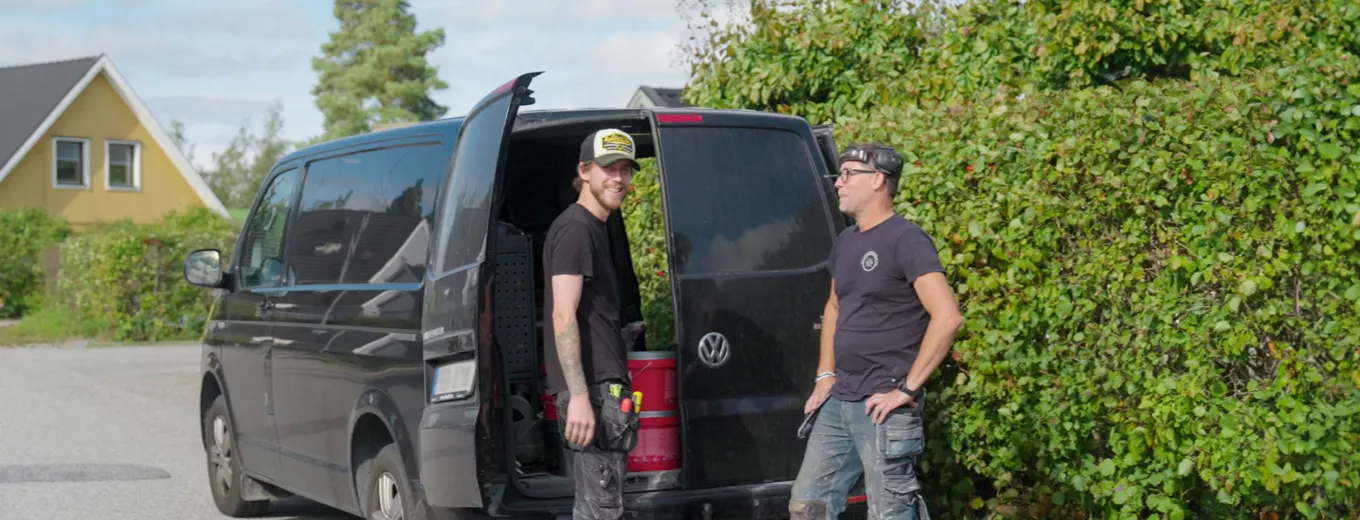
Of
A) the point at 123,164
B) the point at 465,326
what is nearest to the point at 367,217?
the point at 465,326

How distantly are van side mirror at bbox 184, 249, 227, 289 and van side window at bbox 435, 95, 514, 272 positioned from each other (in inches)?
105

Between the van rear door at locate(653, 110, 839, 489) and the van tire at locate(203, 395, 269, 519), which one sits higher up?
the van rear door at locate(653, 110, 839, 489)

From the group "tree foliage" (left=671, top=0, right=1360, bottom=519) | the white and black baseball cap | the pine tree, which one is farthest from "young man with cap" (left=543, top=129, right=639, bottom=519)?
the pine tree

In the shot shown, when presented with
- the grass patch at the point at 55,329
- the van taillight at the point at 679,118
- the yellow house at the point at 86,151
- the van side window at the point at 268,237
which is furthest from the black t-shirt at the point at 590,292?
the yellow house at the point at 86,151

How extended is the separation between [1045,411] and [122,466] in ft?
22.2

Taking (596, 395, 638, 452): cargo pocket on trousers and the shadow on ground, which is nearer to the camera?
(596, 395, 638, 452): cargo pocket on trousers

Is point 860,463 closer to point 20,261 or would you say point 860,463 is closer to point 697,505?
point 697,505

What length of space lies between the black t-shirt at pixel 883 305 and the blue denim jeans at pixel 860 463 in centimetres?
12

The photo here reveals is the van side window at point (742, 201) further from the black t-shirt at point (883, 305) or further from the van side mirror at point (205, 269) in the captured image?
the van side mirror at point (205, 269)

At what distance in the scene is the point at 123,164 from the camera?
1698 inches

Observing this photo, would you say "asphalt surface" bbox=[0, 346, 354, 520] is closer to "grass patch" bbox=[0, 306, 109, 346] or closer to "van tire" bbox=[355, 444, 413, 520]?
"van tire" bbox=[355, 444, 413, 520]

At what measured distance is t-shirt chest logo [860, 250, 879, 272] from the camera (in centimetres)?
511

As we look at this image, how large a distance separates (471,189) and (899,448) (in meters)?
1.72

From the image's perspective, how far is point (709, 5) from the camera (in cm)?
1188
